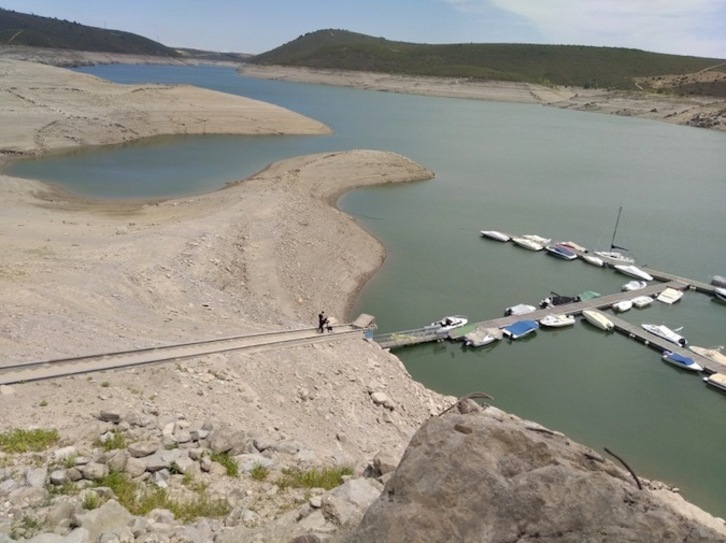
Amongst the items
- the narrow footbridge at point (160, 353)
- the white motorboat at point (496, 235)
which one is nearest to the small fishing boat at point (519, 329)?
the narrow footbridge at point (160, 353)

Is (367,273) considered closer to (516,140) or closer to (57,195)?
(57,195)

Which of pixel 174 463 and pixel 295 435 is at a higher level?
pixel 174 463

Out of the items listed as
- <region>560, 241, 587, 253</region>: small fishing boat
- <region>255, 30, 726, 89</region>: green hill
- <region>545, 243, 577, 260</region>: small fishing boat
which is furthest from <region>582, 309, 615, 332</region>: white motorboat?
<region>255, 30, 726, 89</region>: green hill

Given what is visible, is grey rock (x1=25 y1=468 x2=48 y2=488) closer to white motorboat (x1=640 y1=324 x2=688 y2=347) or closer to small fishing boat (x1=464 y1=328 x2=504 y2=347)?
small fishing boat (x1=464 y1=328 x2=504 y2=347)

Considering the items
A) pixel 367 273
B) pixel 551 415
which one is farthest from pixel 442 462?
pixel 367 273

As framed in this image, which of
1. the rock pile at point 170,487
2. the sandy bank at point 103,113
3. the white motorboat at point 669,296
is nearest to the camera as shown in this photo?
the rock pile at point 170,487

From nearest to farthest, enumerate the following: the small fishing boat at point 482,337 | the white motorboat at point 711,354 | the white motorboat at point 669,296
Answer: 1. the white motorboat at point 711,354
2. the small fishing boat at point 482,337
3. the white motorboat at point 669,296

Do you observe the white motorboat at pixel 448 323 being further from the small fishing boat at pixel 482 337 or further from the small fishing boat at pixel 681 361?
the small fishing boat at pixel 681 361
